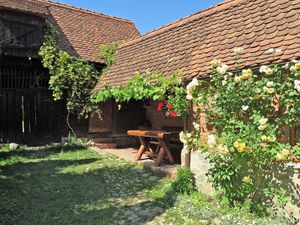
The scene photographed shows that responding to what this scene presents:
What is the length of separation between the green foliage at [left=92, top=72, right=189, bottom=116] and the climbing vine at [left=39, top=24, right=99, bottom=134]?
2.09 meters

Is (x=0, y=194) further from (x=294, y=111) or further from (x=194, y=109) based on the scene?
(x=294, y=111)

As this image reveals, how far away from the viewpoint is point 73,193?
595 cm

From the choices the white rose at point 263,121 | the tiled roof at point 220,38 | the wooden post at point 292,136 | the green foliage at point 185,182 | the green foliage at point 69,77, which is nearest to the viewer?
the white rose at point 263,121

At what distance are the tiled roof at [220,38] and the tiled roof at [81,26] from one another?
3.32 m

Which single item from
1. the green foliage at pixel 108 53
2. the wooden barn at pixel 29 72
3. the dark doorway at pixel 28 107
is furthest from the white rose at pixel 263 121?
the dark doorway at pixel 28 107

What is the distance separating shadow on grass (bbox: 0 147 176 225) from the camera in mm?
4797

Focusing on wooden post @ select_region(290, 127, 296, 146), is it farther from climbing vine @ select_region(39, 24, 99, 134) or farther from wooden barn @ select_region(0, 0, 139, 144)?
wooden barn @ select_region(0, 0, 139, 144)

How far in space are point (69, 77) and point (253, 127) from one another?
8.63 meters

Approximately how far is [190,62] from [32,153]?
662 centimetres

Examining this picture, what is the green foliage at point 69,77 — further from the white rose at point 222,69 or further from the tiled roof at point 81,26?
the white rose at point 222,69

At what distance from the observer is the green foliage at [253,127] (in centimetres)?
431

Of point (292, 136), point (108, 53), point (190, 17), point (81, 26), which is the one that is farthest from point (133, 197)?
point (81, 26)

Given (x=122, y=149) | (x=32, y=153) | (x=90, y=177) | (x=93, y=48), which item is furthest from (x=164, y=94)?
(x=93, y=48)

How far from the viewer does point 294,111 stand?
Answer: 13.7ft
